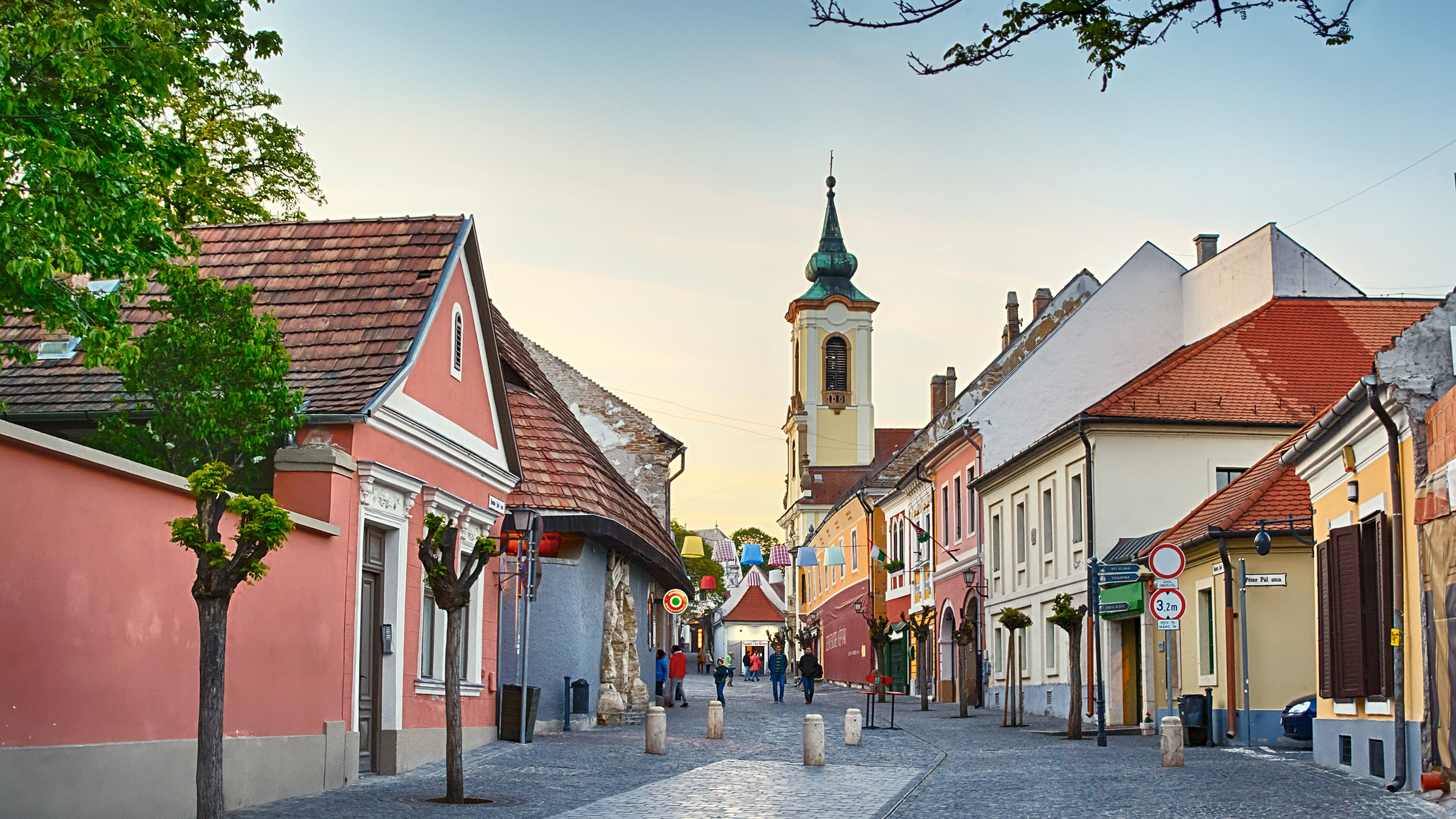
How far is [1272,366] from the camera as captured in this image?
1257 inches

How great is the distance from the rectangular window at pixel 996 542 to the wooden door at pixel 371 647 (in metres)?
25.2

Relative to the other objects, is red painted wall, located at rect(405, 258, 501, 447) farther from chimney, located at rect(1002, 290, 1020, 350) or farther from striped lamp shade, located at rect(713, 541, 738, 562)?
striped lamp shade, located at rect(713, 541, 738, 562)

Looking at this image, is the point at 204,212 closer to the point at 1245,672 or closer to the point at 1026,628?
the point at 1245,672

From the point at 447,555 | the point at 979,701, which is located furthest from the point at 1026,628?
the point at 447,555

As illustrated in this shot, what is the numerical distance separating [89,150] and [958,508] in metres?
34.8

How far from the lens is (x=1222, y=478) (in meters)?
31.1

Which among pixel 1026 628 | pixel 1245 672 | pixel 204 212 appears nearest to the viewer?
pixel 204 212

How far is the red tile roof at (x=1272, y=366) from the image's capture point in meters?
30.9

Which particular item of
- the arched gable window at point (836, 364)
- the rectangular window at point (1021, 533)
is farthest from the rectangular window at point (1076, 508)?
the arched gable window at point (836, 364)

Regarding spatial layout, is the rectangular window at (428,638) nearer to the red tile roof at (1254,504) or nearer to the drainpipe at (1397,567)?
the drainpipe at (1397,567)

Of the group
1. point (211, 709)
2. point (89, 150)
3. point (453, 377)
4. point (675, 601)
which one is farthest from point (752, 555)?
point (211, 709)

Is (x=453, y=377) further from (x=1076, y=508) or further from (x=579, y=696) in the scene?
(x=1076, y=508)

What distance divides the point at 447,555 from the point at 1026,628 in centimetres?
2577

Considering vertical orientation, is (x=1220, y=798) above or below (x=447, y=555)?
below
